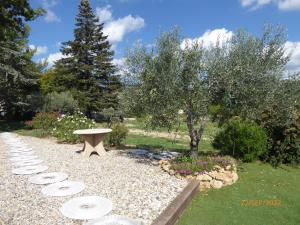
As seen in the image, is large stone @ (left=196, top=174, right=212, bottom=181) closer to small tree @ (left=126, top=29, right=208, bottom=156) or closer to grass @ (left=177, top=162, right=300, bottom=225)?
grass @ (left=177, top=162, right=300, bottom=225)

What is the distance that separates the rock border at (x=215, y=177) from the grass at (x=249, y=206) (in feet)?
0.49

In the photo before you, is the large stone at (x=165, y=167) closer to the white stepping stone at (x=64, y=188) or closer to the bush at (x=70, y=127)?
the white stepping stone at (x=64, y=188)

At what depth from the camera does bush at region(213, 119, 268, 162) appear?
8.56 metres

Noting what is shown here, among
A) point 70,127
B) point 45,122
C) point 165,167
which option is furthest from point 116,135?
point 45,122

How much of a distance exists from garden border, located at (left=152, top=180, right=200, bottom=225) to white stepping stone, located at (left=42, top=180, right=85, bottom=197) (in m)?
1.84

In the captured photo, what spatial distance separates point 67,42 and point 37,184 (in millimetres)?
24058

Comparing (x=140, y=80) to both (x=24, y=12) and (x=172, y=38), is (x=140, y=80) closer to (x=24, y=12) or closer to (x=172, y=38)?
(x=172, y=38)

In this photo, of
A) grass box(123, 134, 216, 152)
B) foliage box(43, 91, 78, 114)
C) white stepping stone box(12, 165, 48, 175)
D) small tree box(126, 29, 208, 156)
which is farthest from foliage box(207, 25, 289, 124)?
foliage box(43, 91, 78, 114)

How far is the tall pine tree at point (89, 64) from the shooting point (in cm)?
2691


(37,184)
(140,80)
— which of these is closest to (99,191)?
(37,184)

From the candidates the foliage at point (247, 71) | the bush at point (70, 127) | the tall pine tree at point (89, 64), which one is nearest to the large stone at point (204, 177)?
the foliage at point (247, 71)

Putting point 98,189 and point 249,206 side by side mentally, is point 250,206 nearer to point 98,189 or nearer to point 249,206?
point 249,206

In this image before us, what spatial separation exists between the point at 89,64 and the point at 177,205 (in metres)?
24.8
